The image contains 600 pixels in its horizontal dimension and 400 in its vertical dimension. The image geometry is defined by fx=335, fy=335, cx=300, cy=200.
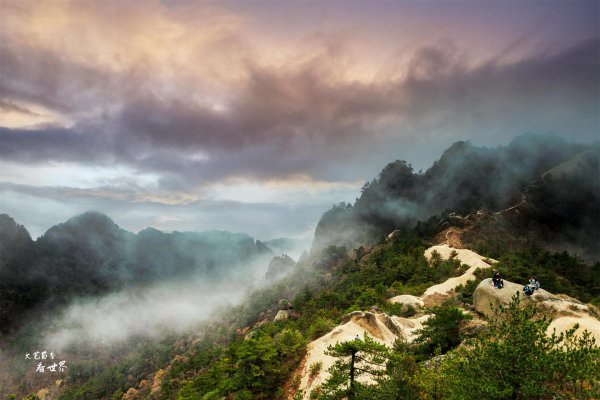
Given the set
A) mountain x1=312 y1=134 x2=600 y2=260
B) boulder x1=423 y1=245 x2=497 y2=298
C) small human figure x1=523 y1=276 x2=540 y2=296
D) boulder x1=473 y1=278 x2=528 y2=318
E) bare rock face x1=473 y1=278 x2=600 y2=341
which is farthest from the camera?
A: mountain x1=312 y1=134 x2=600 y2=260

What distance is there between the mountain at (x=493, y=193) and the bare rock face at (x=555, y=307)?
269 ft

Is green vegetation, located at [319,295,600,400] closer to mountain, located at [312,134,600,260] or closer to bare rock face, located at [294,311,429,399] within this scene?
bare rock face, located at [294,311,429,399]

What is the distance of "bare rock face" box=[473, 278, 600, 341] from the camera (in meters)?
26.9

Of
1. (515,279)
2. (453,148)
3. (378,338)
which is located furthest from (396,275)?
(453,148)

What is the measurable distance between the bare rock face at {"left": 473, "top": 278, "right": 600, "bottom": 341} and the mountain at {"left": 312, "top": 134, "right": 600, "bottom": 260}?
82.1 meters

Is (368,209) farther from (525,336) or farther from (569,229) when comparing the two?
(525,336)

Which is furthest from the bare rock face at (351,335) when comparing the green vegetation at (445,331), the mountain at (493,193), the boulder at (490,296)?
the mountain at (493,193)

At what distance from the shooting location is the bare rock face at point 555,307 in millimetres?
26886

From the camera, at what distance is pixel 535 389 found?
1334 cm

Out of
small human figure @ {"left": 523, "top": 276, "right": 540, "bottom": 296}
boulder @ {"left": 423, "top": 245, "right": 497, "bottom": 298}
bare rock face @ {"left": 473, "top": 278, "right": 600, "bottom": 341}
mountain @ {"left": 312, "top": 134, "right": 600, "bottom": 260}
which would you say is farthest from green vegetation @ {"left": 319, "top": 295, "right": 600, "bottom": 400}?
mountain @ {"left": 312, "top": 134, "right": 600, "bottom": 260}

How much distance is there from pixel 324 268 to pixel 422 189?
68.4 meters

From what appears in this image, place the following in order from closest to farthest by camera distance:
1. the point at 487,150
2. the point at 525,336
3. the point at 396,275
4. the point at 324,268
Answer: the point at 525,336 < the point at 396,275 < the point at 324,268 < the point at 487,150

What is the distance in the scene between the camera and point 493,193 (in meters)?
140

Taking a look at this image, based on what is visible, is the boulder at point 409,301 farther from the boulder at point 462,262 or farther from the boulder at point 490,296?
the boulder at point 490,296
